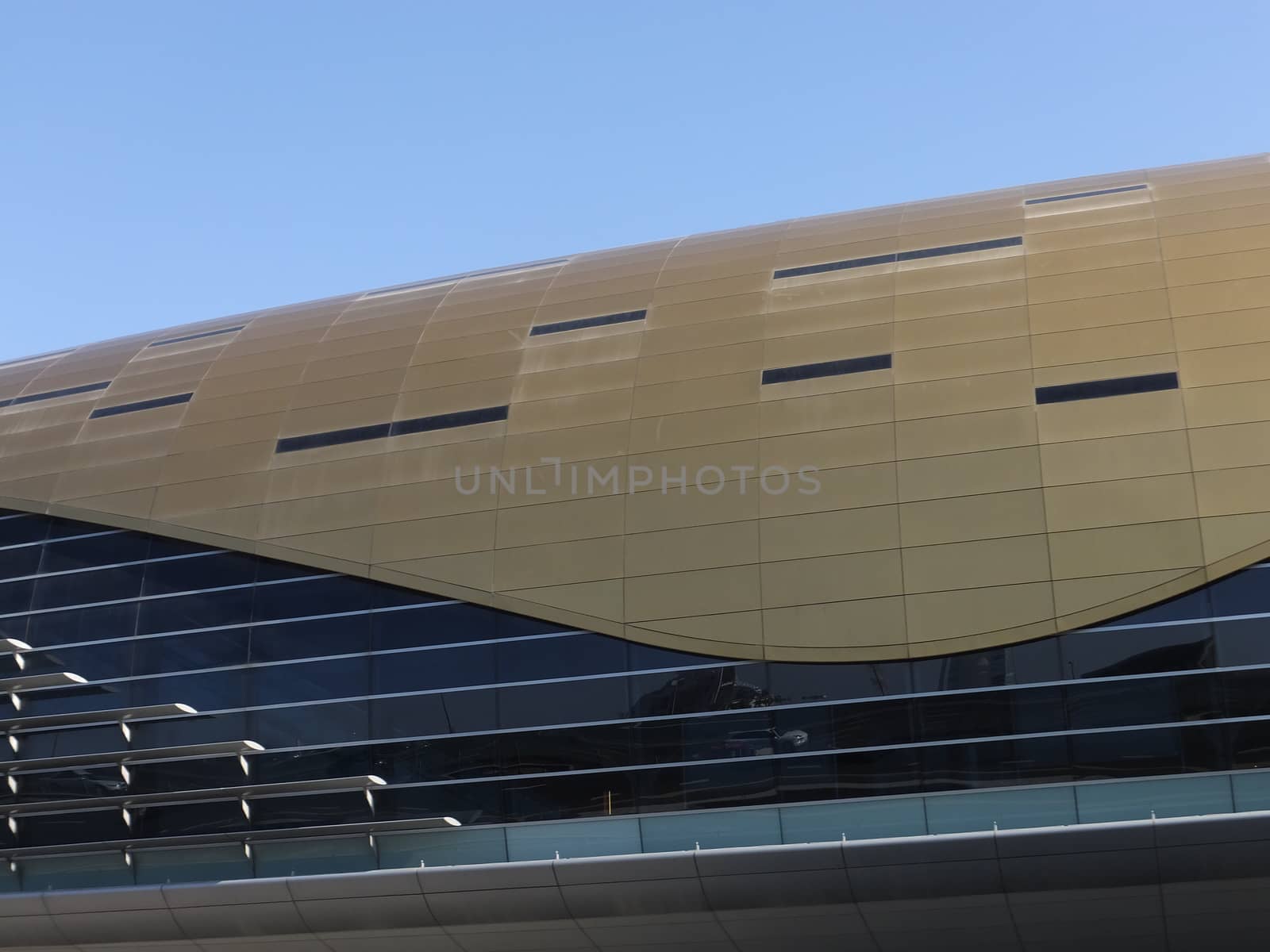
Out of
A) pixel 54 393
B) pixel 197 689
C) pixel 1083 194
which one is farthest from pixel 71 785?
pixel 1083 194

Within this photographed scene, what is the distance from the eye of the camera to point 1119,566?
26.1 meters

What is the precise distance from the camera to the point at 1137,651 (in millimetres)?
25641

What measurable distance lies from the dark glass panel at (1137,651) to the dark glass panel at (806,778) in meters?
4.74

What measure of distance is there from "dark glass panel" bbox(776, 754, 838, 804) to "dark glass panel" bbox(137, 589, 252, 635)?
1252 cm

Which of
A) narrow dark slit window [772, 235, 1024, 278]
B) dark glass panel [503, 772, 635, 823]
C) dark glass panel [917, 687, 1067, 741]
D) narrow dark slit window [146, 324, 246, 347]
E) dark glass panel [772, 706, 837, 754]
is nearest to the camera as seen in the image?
dark glass panel [917, 687, 1067, 741]

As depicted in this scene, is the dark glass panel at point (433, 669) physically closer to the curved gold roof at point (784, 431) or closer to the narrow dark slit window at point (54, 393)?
the curved gold roof at point (784, 431)

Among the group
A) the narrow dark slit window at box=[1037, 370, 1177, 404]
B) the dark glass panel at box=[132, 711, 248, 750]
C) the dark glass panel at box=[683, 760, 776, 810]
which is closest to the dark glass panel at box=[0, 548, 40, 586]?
the dark glass panel at box=[132, 711, 248, 750]

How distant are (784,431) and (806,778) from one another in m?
7.41

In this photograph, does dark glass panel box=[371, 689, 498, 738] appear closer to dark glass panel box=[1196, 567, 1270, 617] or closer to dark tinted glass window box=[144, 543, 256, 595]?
dark tinted glass window box=[144, 543, 256, 595]

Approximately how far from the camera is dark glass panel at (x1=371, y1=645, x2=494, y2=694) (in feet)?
96.2

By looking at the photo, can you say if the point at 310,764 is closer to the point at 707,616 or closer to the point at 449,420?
the point at 449,420

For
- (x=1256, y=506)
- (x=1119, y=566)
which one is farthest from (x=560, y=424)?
(x=1256, y=506)

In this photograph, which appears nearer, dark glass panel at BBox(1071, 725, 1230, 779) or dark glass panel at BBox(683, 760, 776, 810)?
dark glass panel at BBox(1071, 725, 1230, 779)

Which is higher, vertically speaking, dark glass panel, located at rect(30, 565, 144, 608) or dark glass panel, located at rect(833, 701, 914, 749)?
dark glass panel, located at rect(30, 565, 144, 608)
